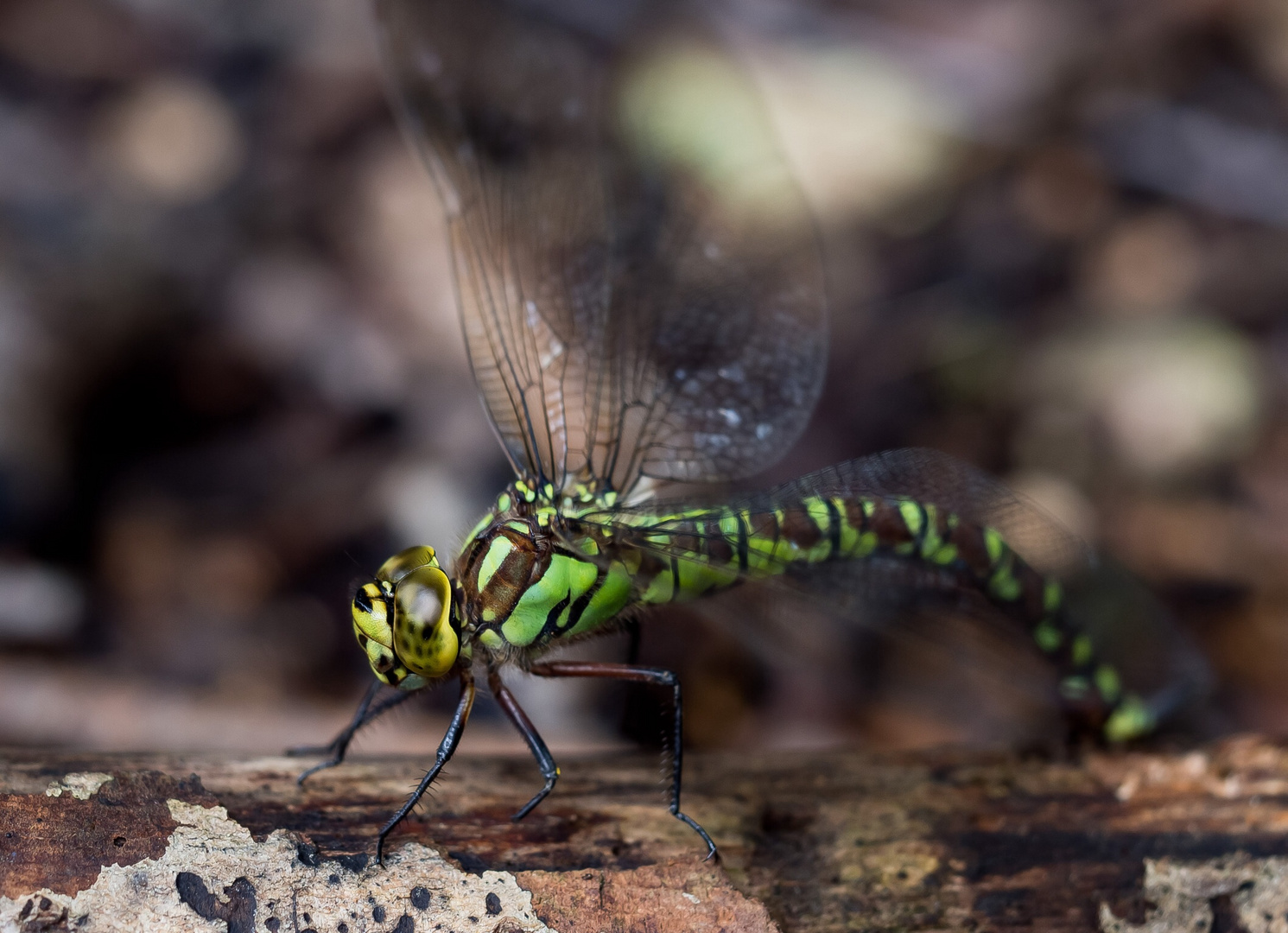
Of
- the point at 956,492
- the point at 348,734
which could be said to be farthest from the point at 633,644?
the point at 956,492

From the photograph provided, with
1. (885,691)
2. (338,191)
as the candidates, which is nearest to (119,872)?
(885,691)

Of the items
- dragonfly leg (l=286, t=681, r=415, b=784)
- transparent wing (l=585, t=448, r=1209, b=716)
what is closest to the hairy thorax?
transparent wing (l=585, t=448, r=1209, b=716)

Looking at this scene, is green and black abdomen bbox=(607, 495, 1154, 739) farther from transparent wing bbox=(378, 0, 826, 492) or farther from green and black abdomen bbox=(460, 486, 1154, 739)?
transparent wing bbox=(378, 0, 826, 492)

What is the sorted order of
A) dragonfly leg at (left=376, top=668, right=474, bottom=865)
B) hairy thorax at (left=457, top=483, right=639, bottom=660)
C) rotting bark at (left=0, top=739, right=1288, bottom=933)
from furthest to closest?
hairy thorax at (left=457, top=483, right=639, bottom=660)
dragonfly leg at (left=376, top=668, right=474, bottom=865)
rotting bark at (left=0, top=739, right=1288, bottom=933)

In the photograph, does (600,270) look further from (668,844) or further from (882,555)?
(668,844)

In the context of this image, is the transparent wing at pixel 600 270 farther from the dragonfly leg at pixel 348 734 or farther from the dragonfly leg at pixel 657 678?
the dragonfly leg at pixel 348 734

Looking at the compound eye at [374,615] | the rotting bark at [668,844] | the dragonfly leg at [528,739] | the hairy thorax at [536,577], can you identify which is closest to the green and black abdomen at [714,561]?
the hairy thorax at [536,577]
